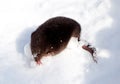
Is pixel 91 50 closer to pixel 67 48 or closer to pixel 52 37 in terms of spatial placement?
pixel 67 48

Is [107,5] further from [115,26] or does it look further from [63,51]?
[63,51]

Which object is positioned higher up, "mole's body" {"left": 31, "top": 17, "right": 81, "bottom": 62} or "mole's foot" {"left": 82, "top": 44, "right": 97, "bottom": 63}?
"mole's body" {"left": 31, "top": 17, "right": 81, "bottom": 62}

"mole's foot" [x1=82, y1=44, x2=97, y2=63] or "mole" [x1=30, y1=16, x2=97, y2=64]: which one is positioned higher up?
"mole" [x1=30, y1=16, x2=97, y2=64]

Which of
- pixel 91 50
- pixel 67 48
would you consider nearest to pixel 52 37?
pixel 67 48

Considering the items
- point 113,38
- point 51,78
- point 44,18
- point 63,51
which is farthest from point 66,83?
point 44,18

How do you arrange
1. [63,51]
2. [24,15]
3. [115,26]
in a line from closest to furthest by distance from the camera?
[63,51] < [115,26] < [24,15]
